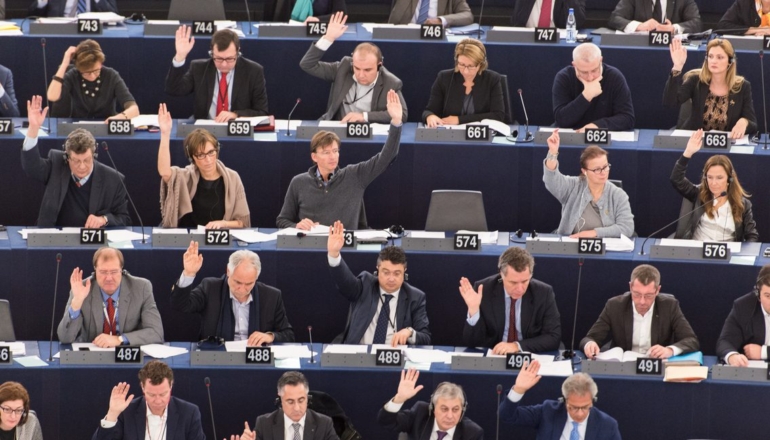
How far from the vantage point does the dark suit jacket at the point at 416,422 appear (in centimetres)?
630

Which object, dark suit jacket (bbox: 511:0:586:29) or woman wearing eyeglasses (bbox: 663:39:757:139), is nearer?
woman wearing eyeglasses (bbox: 663:39:757:139)

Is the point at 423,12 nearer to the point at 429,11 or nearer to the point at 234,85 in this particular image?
the point at 429,11

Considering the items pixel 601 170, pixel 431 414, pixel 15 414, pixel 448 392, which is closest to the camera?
pixel 15 414

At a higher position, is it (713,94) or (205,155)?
(713,94)

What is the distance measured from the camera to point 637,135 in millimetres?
8148

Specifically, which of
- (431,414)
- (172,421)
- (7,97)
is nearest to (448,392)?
(431,414)

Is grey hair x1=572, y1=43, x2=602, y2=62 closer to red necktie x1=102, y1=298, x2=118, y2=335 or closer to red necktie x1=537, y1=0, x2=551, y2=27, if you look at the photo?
red necktie x1=537, y1=0, x2=551, y2=27

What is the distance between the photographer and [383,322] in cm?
695

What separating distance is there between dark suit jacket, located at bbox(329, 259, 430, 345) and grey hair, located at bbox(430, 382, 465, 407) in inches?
24.0

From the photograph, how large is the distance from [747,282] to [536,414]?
4.63 ft

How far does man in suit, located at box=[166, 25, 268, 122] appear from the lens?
8227mm

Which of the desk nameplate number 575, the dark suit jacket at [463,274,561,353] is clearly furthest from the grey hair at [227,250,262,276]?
the desk nameplate number 575

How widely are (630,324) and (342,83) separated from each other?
232cm

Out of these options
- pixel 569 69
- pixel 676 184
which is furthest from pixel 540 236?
pixel 569 69
